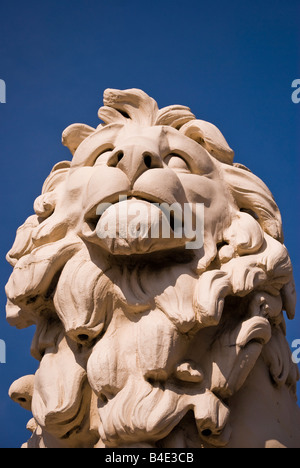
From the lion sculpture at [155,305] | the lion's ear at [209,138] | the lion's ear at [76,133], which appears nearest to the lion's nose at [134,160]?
the lion sculpture at [155,305]

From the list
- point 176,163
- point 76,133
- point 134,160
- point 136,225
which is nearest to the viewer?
point 136,225

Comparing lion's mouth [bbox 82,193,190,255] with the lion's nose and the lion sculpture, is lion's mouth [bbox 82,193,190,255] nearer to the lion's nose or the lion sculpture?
the lion sculpture

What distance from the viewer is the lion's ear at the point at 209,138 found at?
545 centimetres

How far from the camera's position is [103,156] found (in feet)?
17.3

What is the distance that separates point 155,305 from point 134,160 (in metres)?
0.81

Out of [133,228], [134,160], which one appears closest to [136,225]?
[133,228]

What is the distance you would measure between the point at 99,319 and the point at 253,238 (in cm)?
99

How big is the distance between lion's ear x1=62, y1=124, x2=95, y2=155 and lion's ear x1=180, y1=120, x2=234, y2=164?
2.01 feet

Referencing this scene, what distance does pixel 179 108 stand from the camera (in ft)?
18.3

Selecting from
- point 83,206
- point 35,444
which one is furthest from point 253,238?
point 35,444

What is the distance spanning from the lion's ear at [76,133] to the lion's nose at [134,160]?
27.6 inches

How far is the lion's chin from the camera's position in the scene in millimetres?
4691

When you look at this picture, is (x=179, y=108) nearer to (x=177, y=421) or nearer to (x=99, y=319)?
(x=99, y=319)

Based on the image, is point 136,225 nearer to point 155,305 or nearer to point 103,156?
point 155,305
